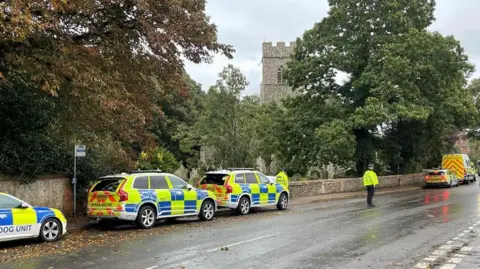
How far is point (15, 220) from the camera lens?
1063 centimetres

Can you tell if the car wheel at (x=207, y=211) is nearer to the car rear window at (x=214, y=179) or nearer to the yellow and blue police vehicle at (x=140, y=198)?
the yellow and blue police vehicle at (x=140, y=198)

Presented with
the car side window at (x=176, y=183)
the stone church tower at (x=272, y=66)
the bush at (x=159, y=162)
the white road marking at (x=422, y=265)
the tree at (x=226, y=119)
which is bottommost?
the white road marking at (x=422, y=265)

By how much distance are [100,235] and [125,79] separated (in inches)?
198

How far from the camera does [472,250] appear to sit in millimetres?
9648

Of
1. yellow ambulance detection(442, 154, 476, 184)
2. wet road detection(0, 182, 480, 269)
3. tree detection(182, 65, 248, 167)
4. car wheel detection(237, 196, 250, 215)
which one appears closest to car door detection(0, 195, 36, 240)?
wet road detection(0, 182, 480, 269)

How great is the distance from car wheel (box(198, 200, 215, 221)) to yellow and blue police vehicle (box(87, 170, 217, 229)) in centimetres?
31

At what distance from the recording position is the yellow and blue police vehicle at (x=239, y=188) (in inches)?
659

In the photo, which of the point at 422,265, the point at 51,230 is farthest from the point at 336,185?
the point at 422,265

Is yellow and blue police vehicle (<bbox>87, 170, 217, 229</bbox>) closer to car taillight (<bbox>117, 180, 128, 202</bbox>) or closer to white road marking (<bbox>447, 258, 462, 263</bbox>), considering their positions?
car taillight (<bbox>117, 180, 128, 202</bbox>)

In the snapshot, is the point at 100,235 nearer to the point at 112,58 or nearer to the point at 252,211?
the point at 112,58

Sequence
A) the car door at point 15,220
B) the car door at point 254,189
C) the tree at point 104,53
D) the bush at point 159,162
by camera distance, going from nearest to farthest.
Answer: the car door at point 15,220 < the tree at point 104,53 < the car door at point 254,189 < the bush at point 159,162

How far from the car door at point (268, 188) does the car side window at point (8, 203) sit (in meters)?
9.21

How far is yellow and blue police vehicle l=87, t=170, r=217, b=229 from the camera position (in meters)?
13.2

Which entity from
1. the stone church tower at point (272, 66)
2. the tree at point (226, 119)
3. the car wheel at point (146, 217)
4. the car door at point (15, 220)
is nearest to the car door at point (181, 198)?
the car wheel at point (146, 217)
